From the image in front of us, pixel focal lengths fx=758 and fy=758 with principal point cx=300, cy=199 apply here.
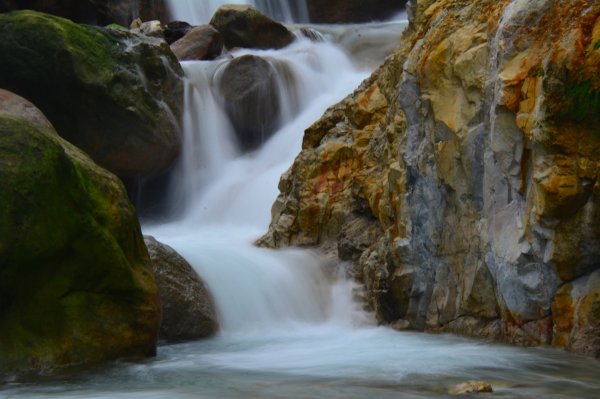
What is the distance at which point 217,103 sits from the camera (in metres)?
16.0

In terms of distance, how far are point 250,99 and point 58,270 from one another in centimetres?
1051

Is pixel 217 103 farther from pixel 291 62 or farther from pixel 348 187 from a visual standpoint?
pixel 348 187

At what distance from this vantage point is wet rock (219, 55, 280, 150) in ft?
52.5

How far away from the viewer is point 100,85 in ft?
43.6

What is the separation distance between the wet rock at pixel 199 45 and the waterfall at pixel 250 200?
0.81m

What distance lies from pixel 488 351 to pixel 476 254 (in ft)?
3.59

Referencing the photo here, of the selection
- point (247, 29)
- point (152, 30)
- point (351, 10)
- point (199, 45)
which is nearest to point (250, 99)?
point (199, 45)

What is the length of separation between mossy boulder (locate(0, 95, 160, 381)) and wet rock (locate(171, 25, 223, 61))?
38.3ft

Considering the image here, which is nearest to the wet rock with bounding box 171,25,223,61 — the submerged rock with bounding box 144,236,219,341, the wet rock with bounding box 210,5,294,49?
the wet rock with bounding box 210,5,294,49

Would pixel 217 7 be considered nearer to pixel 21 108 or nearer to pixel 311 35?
pixel 311 35

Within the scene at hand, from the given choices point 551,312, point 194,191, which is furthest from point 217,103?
point 551,312

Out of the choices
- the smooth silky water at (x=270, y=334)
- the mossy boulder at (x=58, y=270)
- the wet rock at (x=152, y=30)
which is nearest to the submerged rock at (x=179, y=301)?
the smooth silky water at (x=270, y=334)

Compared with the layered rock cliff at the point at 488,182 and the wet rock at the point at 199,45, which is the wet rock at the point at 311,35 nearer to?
the wet rock at the point at 199,45

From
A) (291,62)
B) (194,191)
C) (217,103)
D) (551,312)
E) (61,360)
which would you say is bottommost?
(61,360)
